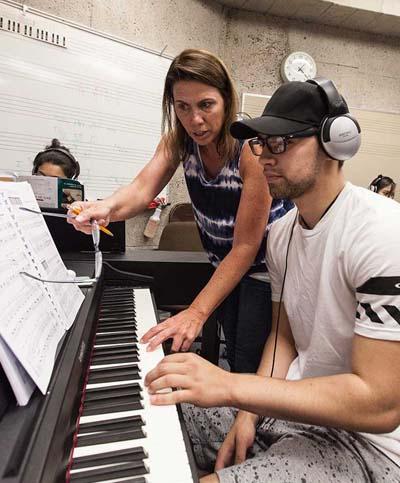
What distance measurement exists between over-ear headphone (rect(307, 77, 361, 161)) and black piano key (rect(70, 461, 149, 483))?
716 mm

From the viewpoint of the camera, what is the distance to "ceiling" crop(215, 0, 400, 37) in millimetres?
3381

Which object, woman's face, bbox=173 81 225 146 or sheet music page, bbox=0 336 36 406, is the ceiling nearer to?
woman's face, bbox=173 81 225 146

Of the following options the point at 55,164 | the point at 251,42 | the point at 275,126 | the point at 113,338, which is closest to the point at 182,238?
the point at 55,164

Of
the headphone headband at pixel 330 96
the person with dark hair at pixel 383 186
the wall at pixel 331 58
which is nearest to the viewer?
the headphone headband at pixel 330 96

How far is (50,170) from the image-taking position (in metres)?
2.13

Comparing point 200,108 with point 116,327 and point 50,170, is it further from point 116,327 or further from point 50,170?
point 50,170

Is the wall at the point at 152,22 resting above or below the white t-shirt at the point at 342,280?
above

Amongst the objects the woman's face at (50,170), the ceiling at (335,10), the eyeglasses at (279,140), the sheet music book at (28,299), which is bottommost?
the sheet music book at (28,299)

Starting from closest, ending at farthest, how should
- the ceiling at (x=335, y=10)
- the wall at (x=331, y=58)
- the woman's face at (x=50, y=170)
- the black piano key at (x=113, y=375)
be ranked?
1. the black piano key at (x=113, y=375)
2. the woman's face at (x=50, y=170)
3. the ceiling at (x=335, y=10)
4. the wall at (x=331, y=58)

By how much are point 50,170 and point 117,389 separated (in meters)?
1.72

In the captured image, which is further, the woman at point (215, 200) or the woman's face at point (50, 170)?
the woman's face at point (50, 170)

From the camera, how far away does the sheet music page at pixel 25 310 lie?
52cm

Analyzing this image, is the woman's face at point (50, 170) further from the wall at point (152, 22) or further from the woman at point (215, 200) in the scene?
the wall at point (152, 22)

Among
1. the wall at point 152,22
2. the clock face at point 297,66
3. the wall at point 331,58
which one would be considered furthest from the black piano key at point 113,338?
the clock face at point 297,66
